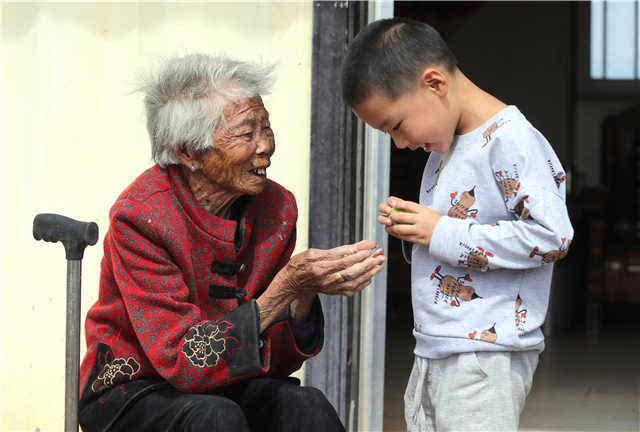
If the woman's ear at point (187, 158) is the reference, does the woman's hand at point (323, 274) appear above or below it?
below

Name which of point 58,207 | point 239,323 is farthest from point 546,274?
point 58,207

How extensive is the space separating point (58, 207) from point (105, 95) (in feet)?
1.55

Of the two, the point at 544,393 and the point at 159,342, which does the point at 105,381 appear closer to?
the point at 159,342

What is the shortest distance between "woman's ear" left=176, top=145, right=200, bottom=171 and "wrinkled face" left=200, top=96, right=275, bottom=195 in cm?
2

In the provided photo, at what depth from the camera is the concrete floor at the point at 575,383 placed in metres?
4.04

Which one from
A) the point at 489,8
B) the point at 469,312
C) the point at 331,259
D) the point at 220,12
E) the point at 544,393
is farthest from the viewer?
the point at 489,8

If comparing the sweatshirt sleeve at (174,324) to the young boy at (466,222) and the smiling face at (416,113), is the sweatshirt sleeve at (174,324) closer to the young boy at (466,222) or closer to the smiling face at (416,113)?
the young boy at (466,222)

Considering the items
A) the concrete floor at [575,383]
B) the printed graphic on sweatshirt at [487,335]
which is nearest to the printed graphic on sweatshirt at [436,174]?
the printed graphic on sweatshirt at [487,335]

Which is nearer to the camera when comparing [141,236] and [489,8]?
[141,236]

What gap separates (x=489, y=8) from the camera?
38.2ft

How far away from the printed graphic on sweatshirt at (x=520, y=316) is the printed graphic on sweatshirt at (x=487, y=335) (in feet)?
0.18

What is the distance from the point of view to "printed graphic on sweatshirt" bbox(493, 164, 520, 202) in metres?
1.78

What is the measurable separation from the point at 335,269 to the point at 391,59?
1.68ft

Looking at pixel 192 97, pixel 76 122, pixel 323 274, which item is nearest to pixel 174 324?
pixel 323 274
